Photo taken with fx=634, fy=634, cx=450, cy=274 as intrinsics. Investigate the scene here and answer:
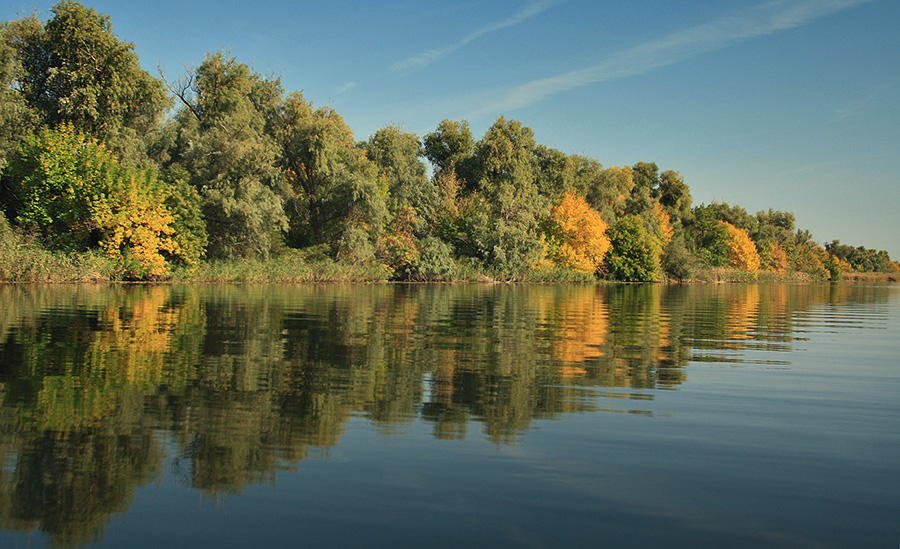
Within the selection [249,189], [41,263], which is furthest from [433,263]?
[41,263]

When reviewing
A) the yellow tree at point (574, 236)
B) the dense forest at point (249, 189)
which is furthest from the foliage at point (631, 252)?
the yellow tree at point (574, 236)

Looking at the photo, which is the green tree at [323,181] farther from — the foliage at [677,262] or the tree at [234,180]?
the foliage at [677,262]

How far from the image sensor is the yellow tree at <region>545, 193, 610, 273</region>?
208ft

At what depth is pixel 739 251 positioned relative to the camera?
92.4m

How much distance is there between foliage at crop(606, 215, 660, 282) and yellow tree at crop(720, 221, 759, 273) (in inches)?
1101

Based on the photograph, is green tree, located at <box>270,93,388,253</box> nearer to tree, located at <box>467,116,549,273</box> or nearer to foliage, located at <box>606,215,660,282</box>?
tree, located at <box>467,116,549,273</box>

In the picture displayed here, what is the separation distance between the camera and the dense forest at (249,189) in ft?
114

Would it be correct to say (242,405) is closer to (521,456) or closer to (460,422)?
(460,422)

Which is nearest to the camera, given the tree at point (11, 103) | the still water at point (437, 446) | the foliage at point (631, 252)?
the still water at point (437, 446)

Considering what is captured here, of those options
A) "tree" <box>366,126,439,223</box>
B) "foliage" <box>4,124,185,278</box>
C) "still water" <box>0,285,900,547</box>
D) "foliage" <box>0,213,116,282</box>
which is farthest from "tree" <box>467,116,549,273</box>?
"still water" <box>0,285,900,547</box>

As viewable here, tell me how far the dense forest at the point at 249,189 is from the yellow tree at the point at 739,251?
65.2 ft

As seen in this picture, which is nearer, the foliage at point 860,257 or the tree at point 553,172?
the tree at point 553,172

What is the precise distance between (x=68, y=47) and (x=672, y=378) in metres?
42.0

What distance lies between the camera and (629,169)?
87625mm
